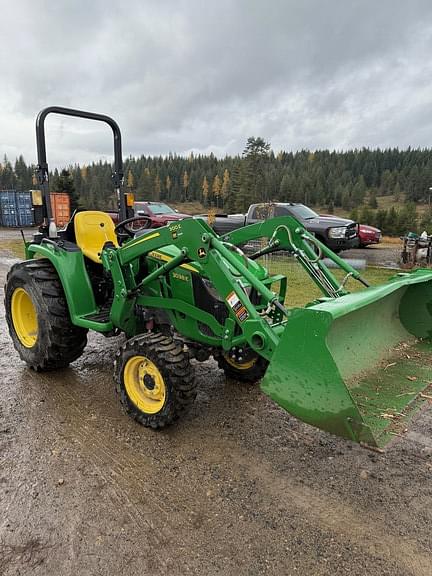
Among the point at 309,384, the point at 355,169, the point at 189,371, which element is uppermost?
the point at 355,169

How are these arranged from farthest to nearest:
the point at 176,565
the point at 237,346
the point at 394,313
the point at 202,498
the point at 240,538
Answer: the point at 394,313 < the point at 237,346 < the point at 202,498 < the point at 240,538 < the point at 176,565

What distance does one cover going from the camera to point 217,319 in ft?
11.8

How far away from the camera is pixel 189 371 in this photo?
3215 millimetres

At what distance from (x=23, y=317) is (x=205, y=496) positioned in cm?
314

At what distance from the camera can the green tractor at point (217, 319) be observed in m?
2.42

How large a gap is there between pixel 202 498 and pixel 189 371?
0.92 meters

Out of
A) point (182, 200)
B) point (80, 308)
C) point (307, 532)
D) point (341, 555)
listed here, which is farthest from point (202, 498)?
point (182, 200)

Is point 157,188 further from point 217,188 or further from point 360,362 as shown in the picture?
point 360,362

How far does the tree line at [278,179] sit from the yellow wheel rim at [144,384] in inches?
2083

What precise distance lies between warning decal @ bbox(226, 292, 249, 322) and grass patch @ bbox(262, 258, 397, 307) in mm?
3744

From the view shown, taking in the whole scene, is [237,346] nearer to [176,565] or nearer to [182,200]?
[176,565]

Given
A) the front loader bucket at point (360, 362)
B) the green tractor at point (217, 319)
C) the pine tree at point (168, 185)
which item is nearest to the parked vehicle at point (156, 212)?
the green tractor at point (217, 319)

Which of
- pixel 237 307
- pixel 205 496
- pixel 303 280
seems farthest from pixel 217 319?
pixel 303 280

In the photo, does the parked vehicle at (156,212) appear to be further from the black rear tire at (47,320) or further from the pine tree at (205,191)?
the pine tree at (205,191)
